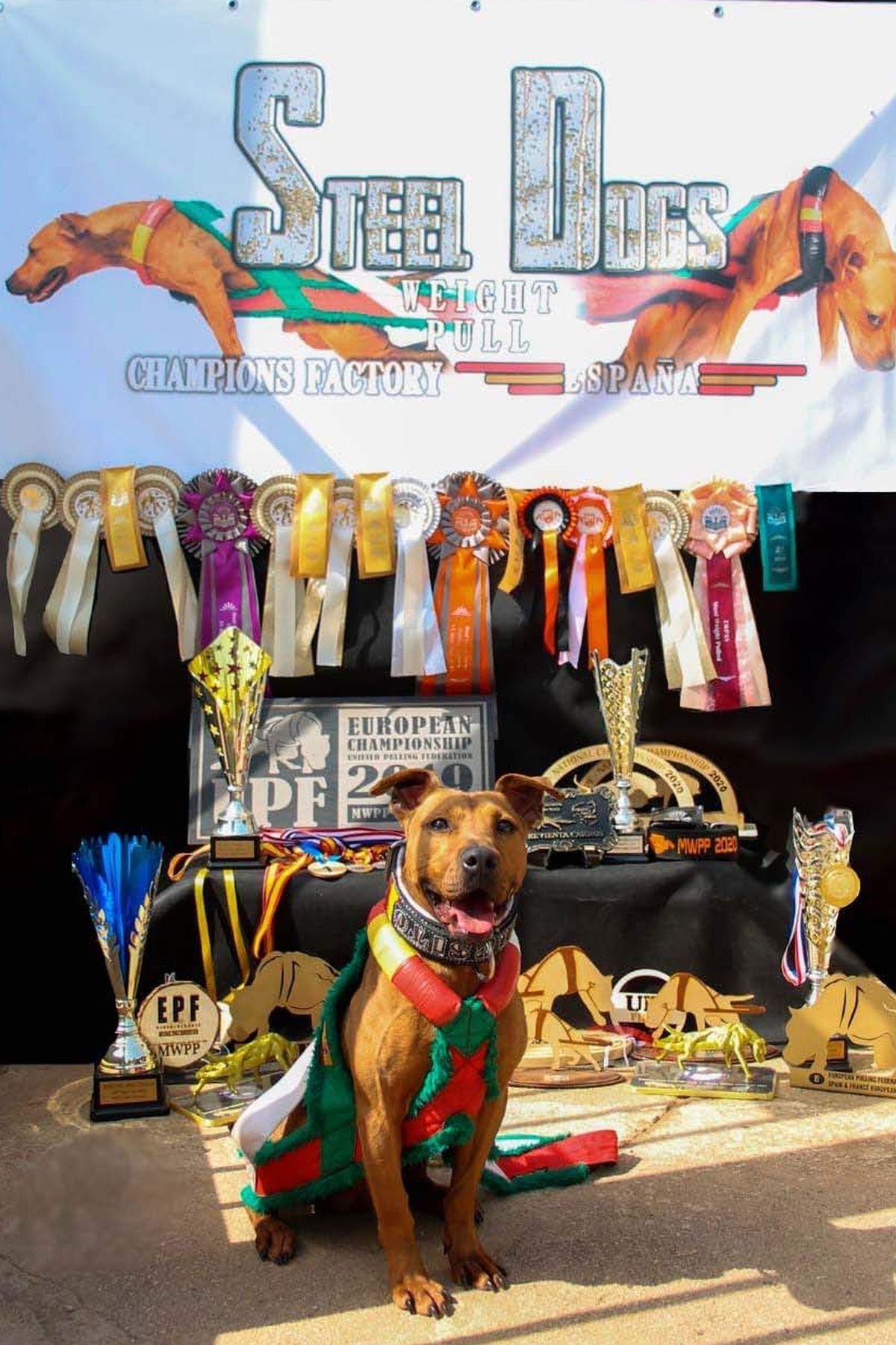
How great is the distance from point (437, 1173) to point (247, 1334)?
3.16ft

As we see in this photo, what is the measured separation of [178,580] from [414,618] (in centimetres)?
93

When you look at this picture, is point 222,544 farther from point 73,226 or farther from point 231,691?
point 73,226

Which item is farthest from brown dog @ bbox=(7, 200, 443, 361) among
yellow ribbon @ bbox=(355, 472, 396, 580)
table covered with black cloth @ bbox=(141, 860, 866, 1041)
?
table covered with black cloth @ bbox=(141, 860, 866, 1041)

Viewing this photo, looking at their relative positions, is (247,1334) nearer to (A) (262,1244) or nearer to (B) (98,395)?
(A) (262,1244)

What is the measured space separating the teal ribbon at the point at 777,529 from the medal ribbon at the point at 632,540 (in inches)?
18.2

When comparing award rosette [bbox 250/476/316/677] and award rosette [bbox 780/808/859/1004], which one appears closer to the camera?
award rosette [bbox 780/808/859/1004]

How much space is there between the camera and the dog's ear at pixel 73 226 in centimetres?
565

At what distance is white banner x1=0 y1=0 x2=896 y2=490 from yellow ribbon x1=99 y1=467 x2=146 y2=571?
188mm

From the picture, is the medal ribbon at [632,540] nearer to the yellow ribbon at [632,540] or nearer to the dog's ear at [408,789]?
the yellow ribbon at [632,540]

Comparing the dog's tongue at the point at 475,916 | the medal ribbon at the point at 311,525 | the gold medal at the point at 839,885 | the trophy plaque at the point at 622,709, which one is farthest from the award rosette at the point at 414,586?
the dog's tongue at the point at 475,916

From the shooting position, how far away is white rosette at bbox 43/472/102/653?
5516mm

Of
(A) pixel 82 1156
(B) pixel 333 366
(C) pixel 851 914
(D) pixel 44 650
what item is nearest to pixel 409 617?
(B) pixel 333 366

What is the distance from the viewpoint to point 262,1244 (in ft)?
10.8

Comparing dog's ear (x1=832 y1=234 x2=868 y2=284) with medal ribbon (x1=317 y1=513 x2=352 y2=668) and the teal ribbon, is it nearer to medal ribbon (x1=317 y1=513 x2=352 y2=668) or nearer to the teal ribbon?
the teal ribbon
